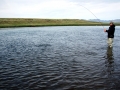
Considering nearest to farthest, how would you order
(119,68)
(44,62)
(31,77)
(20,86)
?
(20,86), (31,77), (119,68), (44,62)

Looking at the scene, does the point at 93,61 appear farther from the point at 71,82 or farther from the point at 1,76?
the point at 1,76

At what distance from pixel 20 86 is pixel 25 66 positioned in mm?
3488

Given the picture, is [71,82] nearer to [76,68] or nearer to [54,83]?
[54,83]

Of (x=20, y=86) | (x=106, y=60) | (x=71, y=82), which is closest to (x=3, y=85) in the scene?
(x=20, y=86)

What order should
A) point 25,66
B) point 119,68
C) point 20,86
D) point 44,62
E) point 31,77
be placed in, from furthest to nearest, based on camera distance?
point 44,62 → point 25,66 → point 119,68 → point 31,77 → point 20,86

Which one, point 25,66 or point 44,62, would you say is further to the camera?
point 44,62

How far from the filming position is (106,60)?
12969 millimetres

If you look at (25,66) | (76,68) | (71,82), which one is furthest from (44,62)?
(71,82)

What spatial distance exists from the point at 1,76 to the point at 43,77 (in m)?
2.33

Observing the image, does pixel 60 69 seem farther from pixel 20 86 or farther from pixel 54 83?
pixel 20 86

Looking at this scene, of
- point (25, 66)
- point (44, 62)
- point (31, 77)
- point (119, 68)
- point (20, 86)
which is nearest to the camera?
point (20, 86)

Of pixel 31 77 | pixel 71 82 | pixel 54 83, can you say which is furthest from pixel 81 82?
pixel 31 77

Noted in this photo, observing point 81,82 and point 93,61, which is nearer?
point 81,82

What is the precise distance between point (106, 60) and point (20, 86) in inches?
281
